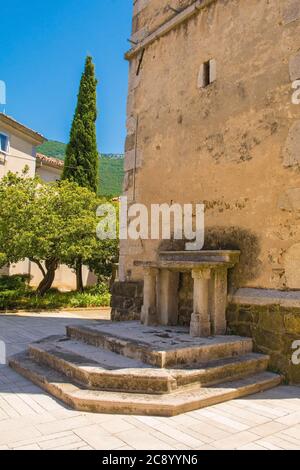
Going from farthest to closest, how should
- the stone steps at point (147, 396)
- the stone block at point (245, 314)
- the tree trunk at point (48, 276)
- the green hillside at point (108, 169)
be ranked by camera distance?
the green hillside at point (108, 169) < the tree trunk at point (48, 276) < the stone block at point (245, 314) < the stone steps at point (147, 396)

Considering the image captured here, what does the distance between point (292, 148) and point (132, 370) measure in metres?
3.34

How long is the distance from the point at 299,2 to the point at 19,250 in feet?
31.5

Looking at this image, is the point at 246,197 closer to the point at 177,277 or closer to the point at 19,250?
the point at 177,277

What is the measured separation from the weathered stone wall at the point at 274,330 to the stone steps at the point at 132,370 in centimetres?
17

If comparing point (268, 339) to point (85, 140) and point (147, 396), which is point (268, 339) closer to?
point (147, 396)

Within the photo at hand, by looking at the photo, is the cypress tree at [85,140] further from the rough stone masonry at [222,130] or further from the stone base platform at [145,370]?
the stone base platform at [145,370]

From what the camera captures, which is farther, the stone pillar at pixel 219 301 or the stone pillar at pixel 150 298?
the stone pillar at pixel 150 298

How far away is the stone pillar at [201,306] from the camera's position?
17.1 feet

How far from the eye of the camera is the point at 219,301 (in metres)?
5.39

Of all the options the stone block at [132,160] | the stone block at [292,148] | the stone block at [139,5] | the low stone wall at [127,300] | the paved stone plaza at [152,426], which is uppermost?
the stone block at [139,5]

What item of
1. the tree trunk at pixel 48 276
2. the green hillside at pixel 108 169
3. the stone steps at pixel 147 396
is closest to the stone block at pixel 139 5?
the stone steps at pixel 147 396

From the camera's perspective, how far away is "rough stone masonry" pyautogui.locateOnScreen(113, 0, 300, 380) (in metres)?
5.02

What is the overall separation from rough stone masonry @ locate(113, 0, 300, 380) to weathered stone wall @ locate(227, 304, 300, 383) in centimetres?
4

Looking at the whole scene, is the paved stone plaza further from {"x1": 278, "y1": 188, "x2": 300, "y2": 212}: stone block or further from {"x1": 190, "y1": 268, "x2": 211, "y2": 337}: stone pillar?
{"x1": 278, "y1": 188, "x2": 300, "y2": 212}: stone block
